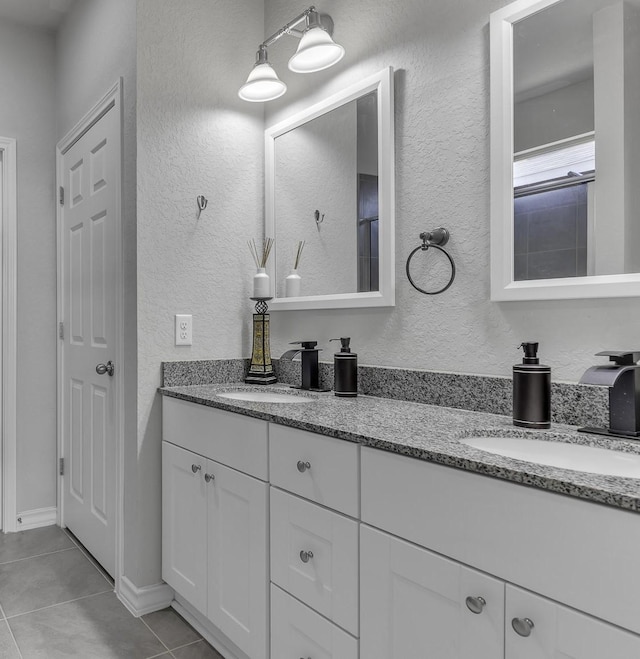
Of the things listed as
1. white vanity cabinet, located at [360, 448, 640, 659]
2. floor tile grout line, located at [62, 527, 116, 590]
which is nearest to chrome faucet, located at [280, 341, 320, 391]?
white vanity cabinet, located at [360, 448, 640, 659]

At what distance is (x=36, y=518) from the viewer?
282 centimetres

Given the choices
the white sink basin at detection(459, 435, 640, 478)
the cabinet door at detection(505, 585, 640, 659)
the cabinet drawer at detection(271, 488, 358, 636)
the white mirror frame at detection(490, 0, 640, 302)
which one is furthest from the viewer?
the white mirror frame at detection(490, 0, 640, 302)

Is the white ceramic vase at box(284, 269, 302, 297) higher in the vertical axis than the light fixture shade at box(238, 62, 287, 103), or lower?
lower

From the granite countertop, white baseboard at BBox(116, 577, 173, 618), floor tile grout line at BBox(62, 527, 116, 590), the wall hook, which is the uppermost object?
→ the wall hook

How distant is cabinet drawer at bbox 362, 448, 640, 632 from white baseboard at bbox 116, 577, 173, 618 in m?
1.25

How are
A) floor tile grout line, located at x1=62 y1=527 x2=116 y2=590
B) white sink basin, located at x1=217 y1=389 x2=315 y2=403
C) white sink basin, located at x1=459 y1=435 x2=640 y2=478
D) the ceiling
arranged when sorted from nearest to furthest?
1. white sink basin, located at x1=459 y1=435 x2=640 y2=478
2. white sink basin, located at x1=217 y1=389 x2=315 y2=403
3. floor tile grout line, located at x1=62 y1=527 x2=116 y2=590
4. the ceiling

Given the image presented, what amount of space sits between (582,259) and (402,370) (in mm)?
609

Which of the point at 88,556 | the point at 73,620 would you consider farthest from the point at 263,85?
the point at 88,556

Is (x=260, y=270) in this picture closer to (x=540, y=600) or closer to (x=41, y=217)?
(x=41, y=217)

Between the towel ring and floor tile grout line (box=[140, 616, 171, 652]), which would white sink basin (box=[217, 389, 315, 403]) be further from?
floor tile grout line (box=[140, 616, 171, 652])

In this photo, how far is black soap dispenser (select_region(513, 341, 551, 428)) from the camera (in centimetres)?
121

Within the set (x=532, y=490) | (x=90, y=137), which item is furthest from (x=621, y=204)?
(x=90, y=137)

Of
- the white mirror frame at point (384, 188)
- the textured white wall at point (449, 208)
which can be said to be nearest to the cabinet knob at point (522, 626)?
the textured white wall at point (449, 208)

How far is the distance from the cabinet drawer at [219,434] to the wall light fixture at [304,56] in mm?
1149
